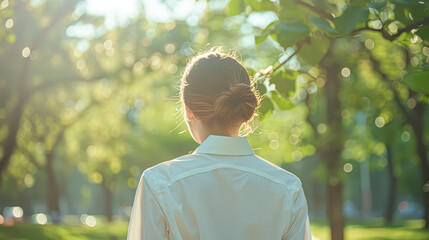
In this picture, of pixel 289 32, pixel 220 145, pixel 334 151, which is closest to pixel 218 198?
pixel 220 145

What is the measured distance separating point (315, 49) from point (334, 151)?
372 inches

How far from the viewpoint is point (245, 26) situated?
14773 mm

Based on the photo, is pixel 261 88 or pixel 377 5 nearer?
pixel 377 5

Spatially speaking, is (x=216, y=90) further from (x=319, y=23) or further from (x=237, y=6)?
(x=237, y=6)

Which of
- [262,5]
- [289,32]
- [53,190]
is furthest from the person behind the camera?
[53,190]

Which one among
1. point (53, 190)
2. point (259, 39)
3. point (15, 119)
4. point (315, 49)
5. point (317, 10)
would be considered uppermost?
point (317, 10)

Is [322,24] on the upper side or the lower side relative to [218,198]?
upper

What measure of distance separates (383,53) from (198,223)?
15.1 metres

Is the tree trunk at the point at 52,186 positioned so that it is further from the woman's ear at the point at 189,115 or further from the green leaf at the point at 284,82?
the woman's ear at the point at 189,115

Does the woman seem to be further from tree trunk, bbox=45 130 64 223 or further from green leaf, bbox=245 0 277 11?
tree trunk, bbox=45 130 64 223

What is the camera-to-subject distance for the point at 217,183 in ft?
7.04

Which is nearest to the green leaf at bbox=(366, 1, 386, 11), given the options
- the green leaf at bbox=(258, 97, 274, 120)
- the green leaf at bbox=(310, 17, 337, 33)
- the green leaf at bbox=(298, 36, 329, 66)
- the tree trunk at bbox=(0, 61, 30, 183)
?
the green leaf at bbox=(310, 17, 337, 33)

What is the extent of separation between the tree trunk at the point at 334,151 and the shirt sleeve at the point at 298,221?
1023 centimetres

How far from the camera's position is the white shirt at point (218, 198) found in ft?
6.72
